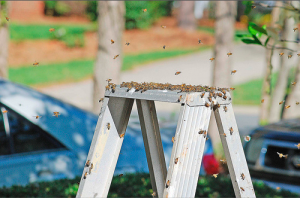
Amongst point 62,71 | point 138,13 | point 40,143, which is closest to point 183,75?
point 62,71

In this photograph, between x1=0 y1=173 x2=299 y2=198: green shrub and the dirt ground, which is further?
the dirt ground

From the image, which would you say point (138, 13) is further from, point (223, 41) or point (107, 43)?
point (107, 43)

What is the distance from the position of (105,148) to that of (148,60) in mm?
23344

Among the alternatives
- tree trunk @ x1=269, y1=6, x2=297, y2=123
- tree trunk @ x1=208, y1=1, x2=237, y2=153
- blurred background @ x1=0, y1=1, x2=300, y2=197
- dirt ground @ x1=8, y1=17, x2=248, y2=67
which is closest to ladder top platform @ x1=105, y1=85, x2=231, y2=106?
blurred background @ x1=0, y1=1, x2=300, y2=197

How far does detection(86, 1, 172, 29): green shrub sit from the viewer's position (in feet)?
99.3

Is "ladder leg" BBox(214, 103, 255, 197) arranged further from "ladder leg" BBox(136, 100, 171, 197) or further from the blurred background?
the blurred background

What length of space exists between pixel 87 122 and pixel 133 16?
89.7 feet

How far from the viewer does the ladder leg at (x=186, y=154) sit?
171 centimetres

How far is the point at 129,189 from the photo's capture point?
380 centimetres

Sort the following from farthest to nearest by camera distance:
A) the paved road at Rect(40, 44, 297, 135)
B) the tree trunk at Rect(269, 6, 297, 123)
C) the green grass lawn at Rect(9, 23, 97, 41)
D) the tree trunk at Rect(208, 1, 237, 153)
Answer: the green grass lawn at Rect(9, 23, 97, 41), the paved road at Rect(40, 44, 297, 135), the tree trunk at Rect(269, 6, 297, 123), the tree trunk at Rect(208, 1, 237, 153)

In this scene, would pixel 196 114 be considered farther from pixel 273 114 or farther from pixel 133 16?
pixel 133 16

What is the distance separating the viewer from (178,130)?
1736 millimetres

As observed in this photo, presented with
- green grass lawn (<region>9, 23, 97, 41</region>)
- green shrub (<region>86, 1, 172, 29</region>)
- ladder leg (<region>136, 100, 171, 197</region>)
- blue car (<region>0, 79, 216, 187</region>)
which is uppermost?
ladder leg (<region>136, 100, 171, 197</region>)

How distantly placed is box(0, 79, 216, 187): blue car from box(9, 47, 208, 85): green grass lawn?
1648 cm
